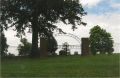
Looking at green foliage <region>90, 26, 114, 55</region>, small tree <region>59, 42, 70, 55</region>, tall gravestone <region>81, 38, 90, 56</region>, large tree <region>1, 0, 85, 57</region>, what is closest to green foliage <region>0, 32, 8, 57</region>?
large tree <region>1, 0, 85, 57</region>

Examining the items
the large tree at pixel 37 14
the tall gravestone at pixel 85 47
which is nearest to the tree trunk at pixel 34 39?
the large tree at pixel 37 14

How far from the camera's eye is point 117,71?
21.3 meters

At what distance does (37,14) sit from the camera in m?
41.8

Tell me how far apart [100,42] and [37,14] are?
1449 cm

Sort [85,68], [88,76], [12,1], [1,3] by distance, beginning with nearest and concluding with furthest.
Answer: [88,76] < [85,68] < [1,3] < [12,1]

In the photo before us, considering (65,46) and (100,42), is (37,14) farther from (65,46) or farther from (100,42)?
(100,42)

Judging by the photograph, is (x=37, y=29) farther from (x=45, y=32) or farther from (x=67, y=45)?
(x=67, y=45)

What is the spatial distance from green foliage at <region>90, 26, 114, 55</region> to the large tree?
509cm

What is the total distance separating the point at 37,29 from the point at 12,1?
3860mm

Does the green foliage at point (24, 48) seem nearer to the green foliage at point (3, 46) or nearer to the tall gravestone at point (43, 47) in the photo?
the green foliage at point (3, 46)

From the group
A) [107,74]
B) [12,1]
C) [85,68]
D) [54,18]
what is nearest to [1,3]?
[12,1]

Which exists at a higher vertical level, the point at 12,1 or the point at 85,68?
the point at 12,1

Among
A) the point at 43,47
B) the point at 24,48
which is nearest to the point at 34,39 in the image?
the point at 43,47

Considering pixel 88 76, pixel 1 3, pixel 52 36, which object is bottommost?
pixel 88 76
